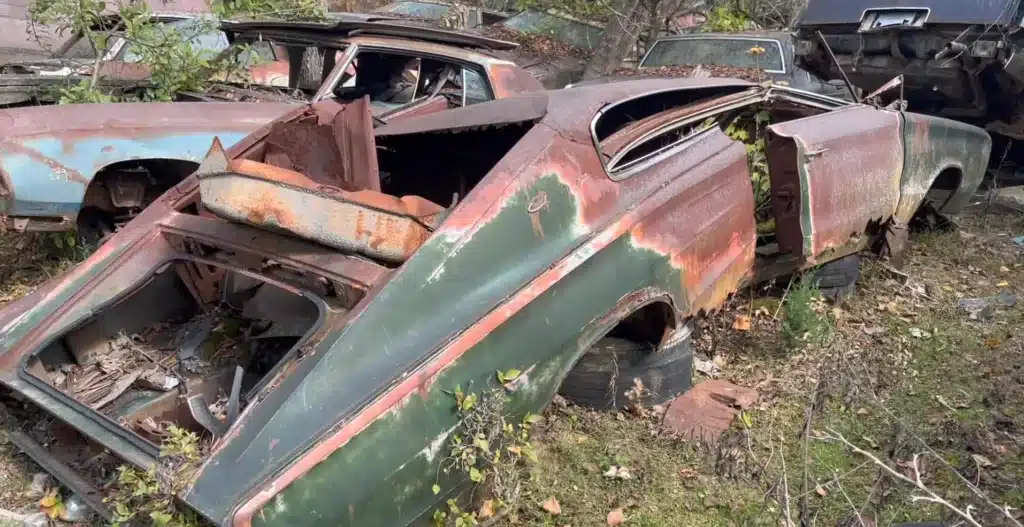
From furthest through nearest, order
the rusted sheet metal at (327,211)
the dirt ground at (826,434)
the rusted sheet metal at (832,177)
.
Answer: the rusted sheet metal at (832,177) < the dirt ground at (826,434) < the rusted sheet metal at (327,211)

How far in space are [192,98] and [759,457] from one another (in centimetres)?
419

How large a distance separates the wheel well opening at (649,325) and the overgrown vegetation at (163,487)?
1.55 m

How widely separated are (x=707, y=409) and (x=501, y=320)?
1505 mm

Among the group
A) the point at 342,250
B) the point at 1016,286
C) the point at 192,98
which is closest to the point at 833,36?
the point at 1016,286

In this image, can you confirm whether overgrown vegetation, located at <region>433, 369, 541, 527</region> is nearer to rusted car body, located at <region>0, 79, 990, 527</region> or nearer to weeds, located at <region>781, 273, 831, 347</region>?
rusted car body, located at <region>0, 79, 990, 527</region>

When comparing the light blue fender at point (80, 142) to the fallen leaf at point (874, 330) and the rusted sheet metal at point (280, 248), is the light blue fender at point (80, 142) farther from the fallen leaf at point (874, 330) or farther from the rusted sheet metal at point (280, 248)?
the fallen leaf at point (874, 330)

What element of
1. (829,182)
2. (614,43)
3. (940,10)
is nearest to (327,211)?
(829,182)

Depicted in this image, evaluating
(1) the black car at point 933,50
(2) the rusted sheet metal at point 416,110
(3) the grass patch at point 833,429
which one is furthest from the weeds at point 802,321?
(1) the black car at point 933,50

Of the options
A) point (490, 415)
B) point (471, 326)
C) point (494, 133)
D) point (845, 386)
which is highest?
point (494, 133)

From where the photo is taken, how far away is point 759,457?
122 inches

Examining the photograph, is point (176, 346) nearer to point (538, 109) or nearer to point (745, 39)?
point (538, 109)

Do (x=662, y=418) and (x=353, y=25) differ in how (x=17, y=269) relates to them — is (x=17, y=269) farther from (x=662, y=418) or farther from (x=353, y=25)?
(x=662, y=418)

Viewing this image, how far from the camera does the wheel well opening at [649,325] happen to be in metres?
2.98

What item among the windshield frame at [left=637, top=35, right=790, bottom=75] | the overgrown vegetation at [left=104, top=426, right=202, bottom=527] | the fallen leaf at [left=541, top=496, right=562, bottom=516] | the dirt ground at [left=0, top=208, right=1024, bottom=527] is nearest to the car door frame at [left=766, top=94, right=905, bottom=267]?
the dirt ground at [left=0, top=208, right=1024, bottom=527]
